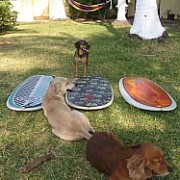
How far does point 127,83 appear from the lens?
17.6 ft

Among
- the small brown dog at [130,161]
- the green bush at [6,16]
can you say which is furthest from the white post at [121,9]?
the small brown dog at [130,161]

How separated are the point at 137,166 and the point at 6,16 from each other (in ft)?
35.2

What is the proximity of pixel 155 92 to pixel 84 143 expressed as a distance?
1748 millimetres

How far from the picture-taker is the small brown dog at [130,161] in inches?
101

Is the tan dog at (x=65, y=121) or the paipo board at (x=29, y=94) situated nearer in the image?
the tan dog at (x=65, y=121)

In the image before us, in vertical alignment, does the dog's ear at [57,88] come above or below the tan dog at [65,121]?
above

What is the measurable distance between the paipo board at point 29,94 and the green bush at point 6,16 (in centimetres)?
690

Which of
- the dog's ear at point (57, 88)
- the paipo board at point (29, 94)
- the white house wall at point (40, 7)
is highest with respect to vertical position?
the dog's ear at point (57, 88)

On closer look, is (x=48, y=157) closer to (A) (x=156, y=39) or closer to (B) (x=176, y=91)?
(B) (x=176, y=91)

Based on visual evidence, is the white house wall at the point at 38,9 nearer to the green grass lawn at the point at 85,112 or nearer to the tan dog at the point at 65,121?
the green grass lawn at the point at 85,112

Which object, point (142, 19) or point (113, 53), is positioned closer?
point (113, 53)

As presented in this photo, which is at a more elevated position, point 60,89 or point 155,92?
point 60,89

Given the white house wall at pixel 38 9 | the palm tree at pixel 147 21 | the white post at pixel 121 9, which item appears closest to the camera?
the palm tree at pixel 147 21

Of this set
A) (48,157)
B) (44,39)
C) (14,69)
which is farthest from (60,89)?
(44,39)
